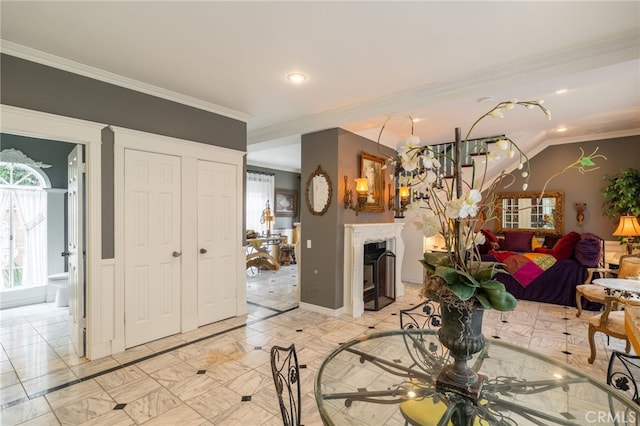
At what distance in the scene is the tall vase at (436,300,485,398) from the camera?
126cm

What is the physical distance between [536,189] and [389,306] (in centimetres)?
447

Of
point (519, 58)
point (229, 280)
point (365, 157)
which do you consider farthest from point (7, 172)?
point (519, 58)

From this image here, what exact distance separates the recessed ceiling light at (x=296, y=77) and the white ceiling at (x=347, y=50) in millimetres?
79

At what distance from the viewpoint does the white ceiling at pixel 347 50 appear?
2068mm

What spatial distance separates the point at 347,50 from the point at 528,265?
4.71 metres

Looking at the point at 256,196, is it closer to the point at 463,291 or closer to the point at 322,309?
the point at 322,309

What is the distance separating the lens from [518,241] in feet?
20.4

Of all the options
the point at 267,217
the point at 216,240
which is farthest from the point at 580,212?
the point at 267,217

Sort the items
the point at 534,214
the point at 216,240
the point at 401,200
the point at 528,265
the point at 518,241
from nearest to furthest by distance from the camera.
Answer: the point at 216,240 < the point at 528,265 < the point at 401,200 < the point at 518,241 < the point at 534,214

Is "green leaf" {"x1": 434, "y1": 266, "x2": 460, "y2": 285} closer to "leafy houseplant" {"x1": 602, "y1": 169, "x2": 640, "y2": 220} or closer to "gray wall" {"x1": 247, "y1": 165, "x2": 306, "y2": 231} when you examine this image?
"leafy houseplant" {"x1": 602, "y1": 169, "x2": 640, "y2": 220}

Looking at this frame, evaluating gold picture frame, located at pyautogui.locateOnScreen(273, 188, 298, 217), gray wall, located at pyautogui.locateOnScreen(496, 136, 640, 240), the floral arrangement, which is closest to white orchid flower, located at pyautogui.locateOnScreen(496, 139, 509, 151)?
the floral arrangement

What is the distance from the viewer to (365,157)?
472 cm

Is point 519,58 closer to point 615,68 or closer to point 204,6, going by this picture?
point 615,68

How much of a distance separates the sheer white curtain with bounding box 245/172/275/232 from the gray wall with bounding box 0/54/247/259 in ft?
14.2
